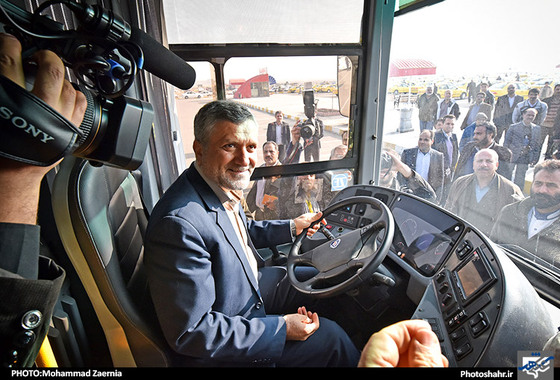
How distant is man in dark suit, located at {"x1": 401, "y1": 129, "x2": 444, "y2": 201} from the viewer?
253 cm

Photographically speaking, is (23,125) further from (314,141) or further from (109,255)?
(314,141)

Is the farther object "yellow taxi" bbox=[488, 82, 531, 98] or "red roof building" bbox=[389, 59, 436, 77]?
"red roof building" bbox=[389, 59, 436, 77]

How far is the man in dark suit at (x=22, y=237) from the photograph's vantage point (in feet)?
1.66

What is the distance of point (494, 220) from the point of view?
1.86 metres

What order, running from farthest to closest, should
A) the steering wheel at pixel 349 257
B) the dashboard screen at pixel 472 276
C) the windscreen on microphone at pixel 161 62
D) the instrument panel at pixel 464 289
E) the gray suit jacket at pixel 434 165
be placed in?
the gray suit jacket at pixel 434 165, the steering wheel at pixel 349 257, the dashboard screen at pixel 472 276, the instrument panel at pixel 464 289, the windscreen on microphone at pixel 161 62

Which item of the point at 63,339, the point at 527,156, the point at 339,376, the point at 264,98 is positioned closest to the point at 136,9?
the point at 264,98

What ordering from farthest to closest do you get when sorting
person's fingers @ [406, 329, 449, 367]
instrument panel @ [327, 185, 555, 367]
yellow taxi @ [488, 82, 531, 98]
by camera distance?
yellow taxi @ [488, 82, 531, 98], instrument panel @ [327, 185, 555, 367], person's fingers @ [406, 329, 449, 367]

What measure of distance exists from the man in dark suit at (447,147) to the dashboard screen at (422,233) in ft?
2.41

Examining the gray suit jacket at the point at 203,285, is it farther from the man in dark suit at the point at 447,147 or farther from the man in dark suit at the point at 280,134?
the man in dark suit at the point at 447,147

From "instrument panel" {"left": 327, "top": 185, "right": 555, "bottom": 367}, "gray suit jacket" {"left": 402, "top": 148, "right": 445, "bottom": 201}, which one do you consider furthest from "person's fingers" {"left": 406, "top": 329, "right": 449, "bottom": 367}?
"gray suit jacket" {"left": 402, "top": 148, "right": 445, "bottom": 201}

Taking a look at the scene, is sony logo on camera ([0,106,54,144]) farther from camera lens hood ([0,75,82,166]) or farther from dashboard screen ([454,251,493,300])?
dashboard screen ([454,251,493,300])

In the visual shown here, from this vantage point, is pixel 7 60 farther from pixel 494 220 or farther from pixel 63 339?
pixel 494 220

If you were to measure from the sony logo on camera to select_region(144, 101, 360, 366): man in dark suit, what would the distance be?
0.72m

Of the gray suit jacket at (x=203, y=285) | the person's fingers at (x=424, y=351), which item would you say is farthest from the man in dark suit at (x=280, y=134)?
the person's fingers at (x=424, y=351)
